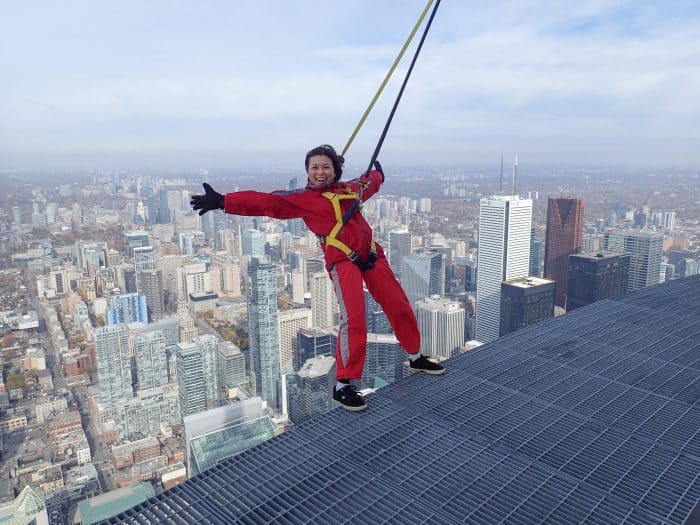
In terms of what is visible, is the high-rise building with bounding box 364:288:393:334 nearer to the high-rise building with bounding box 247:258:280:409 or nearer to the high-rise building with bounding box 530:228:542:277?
the high-rise building with bounding box 247:258:280:409

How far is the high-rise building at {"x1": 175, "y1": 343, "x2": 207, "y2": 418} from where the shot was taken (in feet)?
43.0

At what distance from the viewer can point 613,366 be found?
2510 mm

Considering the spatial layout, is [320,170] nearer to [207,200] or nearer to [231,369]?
[207,200]

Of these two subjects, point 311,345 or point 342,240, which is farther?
point 311,345

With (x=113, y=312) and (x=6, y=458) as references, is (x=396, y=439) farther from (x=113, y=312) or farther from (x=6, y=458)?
(x=113, y=312)

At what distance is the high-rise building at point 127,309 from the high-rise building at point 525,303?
11908 mm

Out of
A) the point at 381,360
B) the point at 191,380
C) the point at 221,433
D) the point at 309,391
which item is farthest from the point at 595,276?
the point at 221,433

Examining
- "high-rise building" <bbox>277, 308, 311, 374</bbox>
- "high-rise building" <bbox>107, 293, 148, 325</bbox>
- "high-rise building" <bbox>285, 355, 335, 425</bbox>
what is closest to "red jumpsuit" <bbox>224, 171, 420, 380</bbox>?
"high-rise building" <bbox>285, 355, 335, 425</bbox>

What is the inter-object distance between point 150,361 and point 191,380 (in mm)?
1467

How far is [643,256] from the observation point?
1908cm

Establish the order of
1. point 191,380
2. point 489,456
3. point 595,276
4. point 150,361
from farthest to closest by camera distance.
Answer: point 595,276 < point 150,361 < point 191,380 < point 489,456

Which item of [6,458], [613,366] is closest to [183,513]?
[613,366]

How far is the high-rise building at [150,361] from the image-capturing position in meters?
13.8

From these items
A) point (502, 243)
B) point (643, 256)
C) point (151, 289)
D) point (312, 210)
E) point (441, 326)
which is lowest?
point (441, 326)
